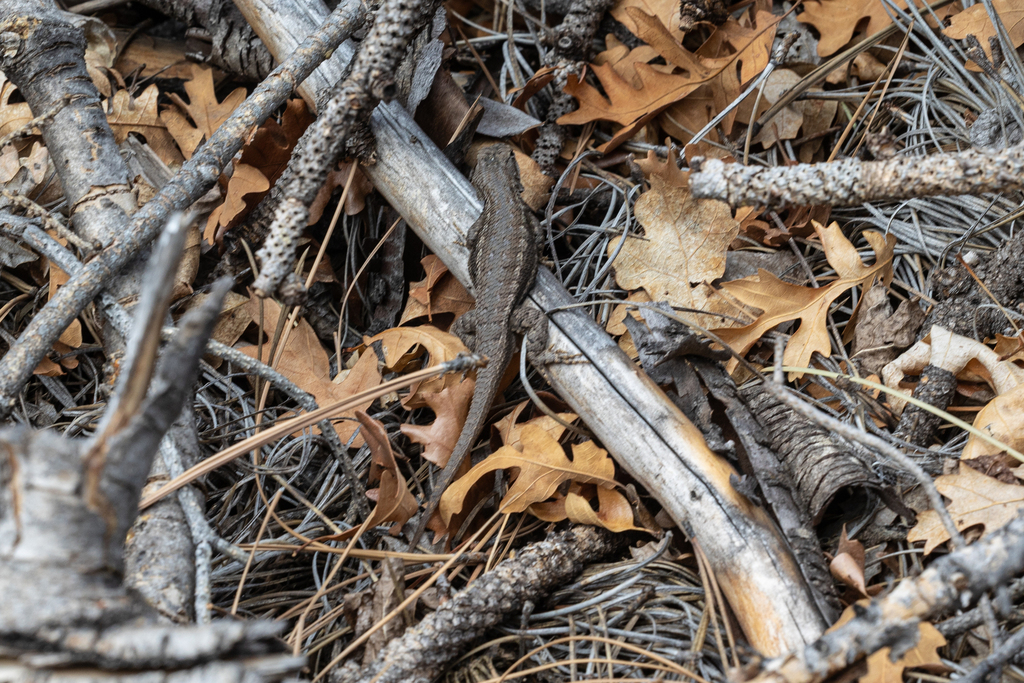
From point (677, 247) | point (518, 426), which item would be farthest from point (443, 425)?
point (677, 247)

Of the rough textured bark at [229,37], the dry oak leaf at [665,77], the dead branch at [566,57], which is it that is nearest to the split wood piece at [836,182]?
the dry oak leaf at [665,77]

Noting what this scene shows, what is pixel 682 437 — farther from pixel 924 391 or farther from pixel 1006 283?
pixel 1006 283

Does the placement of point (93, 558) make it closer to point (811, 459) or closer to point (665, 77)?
point (811, 459)

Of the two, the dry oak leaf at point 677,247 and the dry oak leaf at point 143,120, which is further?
the dry oak leaf at point 143,120

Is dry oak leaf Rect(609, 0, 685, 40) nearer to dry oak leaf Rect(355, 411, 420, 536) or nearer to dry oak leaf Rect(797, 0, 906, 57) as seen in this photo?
dry oak leaf Rect(797, 0, 906, 57)

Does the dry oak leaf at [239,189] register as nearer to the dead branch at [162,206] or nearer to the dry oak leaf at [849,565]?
the dead branch at [162,206]

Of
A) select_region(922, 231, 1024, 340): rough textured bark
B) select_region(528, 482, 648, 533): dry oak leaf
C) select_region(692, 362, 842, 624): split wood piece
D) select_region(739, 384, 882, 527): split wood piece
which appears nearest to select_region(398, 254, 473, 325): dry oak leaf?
select_region(528, 482, 648, 533): dry oak leaf

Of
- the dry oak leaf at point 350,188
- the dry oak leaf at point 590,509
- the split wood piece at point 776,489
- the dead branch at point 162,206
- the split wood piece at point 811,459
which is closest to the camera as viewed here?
the split wood piece at point 776,489

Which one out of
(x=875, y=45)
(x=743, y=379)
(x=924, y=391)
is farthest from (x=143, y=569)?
(x=875, y=45)
